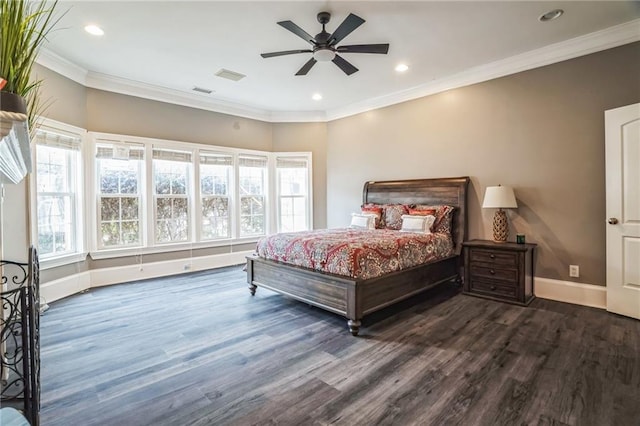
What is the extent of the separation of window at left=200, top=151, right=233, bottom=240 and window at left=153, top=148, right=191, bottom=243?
0.91ft

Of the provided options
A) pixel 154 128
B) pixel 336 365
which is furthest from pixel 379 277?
pixel 154 128

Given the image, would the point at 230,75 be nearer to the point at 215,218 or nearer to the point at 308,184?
the point at 215,218

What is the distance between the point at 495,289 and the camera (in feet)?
12.5

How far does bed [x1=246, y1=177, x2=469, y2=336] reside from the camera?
9.86 ft

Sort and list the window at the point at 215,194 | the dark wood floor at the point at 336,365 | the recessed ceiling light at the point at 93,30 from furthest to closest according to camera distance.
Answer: the window at the point at 215,194 → the recessed ceiling light at the point at 93,30 → the dark wood floor at the point at 336,365

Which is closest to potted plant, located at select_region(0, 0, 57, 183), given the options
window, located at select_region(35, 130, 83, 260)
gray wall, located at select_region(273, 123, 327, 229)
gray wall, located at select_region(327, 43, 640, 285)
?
window, located at select_region(35, 130, 83, 260)

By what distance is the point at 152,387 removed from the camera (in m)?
2.10

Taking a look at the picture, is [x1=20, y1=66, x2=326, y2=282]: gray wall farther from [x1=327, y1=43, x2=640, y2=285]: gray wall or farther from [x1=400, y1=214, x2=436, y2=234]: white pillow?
[x1=400, y1=214, x2=436, y2=234]: white pillow

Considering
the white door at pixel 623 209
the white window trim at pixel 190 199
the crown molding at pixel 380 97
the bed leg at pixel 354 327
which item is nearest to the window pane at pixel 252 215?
the white window trim at pixel 190 199

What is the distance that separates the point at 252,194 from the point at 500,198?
438 centimetres

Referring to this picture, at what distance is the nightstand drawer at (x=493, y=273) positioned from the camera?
12.0 ft

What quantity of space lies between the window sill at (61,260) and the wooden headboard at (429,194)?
4434mm

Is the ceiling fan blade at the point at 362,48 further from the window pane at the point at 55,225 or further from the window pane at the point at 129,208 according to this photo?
the window pane at the point at 55,225

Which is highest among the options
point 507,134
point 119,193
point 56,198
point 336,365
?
point 507,134
